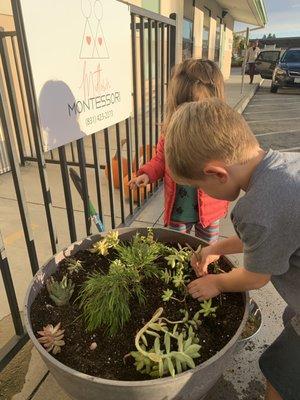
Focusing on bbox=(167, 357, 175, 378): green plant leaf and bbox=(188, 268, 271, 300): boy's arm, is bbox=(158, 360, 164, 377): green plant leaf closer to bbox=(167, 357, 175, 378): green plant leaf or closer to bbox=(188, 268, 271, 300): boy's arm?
bbox=(167, 357, 175, 378): green plant leaf

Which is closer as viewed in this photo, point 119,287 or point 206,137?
point 206,137

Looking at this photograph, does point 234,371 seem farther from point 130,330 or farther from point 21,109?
point 21,109

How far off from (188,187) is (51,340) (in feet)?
4.12

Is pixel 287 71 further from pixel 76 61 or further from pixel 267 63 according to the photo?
pixel 76 61

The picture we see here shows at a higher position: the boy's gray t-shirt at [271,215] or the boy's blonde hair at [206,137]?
the boy's blonde hair at [206,137]

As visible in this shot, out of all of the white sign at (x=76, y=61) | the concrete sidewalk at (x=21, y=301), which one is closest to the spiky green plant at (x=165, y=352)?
the concrete sidewalk at (x=21, y=301)

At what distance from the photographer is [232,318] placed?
128cm

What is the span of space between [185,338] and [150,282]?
0.34 metres

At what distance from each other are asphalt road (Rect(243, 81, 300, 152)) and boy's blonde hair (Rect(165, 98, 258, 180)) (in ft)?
16.5

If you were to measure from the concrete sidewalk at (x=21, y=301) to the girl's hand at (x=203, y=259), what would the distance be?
0.61 metres

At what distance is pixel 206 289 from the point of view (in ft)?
4.27

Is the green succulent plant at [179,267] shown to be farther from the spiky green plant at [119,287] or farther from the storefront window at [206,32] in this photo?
the storefront window at [206,32]

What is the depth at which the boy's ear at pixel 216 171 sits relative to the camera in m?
1.04

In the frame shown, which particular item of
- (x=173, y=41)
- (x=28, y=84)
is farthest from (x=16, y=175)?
(x=173, y=41)
